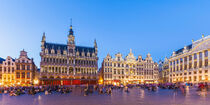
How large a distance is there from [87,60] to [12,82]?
31.5 m

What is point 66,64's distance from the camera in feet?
229

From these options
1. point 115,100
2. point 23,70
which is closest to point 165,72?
point 23,70

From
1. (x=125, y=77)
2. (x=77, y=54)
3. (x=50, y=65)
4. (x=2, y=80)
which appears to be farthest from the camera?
(x=125, y=77)

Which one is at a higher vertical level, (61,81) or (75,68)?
(75,68)

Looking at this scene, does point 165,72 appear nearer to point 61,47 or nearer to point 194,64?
point 194,64

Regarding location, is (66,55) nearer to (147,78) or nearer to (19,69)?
(19,69)

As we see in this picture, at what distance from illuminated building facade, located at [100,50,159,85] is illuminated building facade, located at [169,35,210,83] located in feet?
37.3

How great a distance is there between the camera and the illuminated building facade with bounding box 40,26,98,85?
218ft

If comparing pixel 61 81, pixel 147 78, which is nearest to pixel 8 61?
pixel 61 81

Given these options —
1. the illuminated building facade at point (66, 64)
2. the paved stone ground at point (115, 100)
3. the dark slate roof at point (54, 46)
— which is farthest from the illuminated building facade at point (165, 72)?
the paved stone ground at point (115, 100)

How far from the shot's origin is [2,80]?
205 feet

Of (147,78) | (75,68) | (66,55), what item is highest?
(66,55)

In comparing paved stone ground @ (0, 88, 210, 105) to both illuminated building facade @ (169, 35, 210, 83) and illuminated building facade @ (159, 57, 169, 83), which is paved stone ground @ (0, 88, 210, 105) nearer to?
illuminated building facade @ (169, 35, 210, 83)

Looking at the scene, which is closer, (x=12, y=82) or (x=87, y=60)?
(x=12, y=82)
